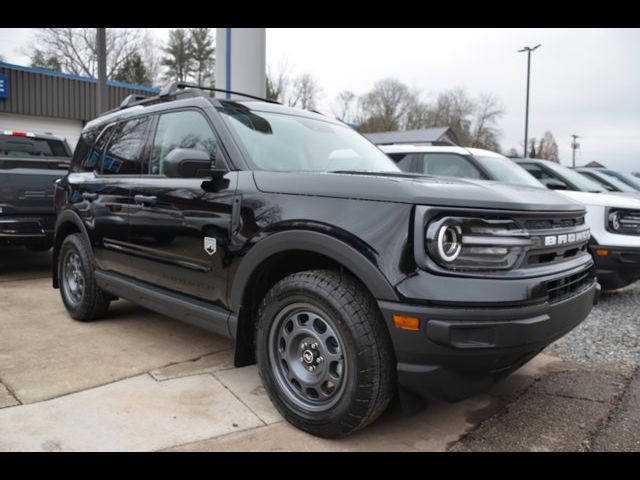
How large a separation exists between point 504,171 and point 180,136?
4.08 meters

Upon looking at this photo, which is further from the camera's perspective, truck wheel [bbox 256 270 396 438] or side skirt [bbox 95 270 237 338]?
side skirt [bbox 95 270 237 338]

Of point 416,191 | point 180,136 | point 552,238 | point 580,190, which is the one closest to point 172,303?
point 180,136

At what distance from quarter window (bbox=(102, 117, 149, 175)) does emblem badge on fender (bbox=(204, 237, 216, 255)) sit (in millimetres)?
1178

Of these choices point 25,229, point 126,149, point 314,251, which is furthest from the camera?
point 25,229

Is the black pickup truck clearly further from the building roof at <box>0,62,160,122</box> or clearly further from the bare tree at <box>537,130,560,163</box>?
the bare tree at <box>537,130,560,163</box>

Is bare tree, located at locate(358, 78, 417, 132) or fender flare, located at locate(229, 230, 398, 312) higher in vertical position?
bare tree, located at locate(358, 78, 417, 132)

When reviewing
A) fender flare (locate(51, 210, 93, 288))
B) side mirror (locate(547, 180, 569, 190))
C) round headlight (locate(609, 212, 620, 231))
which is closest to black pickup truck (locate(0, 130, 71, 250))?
fender flare (locate(51, 210, 93, 288))

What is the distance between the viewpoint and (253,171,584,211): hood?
89.6 inches

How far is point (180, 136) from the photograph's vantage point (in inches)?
144

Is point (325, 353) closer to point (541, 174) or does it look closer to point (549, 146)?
point (541, 174)

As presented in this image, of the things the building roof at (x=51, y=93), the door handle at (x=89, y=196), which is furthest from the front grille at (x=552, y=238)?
the building roof at (x=51, y=93)

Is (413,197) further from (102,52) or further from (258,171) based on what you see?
(102,52)

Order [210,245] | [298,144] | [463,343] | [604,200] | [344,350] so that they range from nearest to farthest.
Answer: [463,343]
[344,350]
[210,245]
[298,144]
[604,200]
